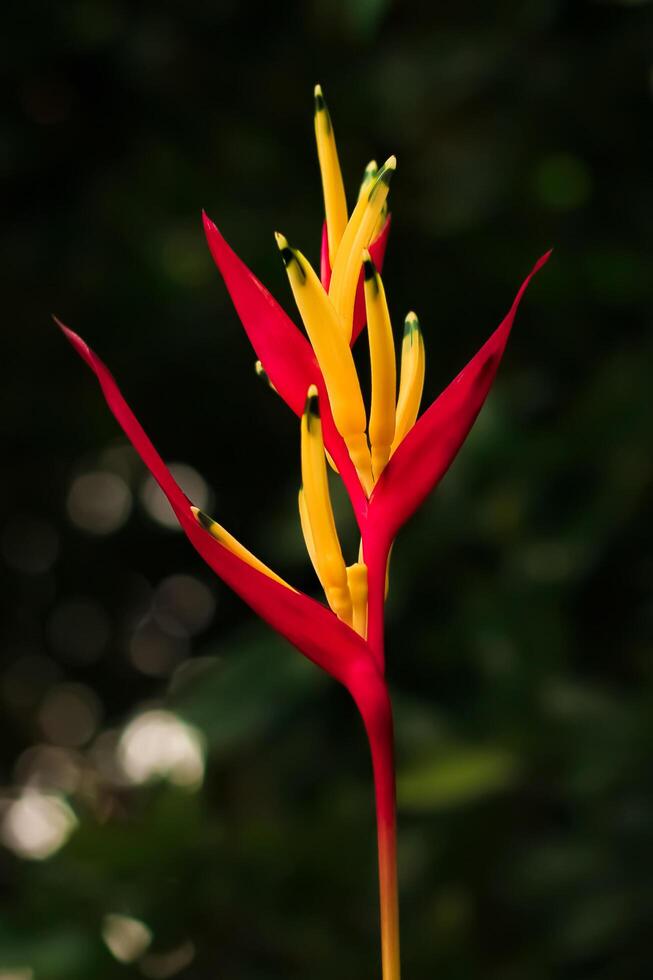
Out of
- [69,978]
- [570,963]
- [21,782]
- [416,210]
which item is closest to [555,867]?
[570,963]

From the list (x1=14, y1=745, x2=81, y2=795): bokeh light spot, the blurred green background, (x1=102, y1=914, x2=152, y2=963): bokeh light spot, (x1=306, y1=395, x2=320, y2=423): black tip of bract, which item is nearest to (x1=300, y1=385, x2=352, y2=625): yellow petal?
(x1=306, y1=395, x2=320, y2=423): black tip of bract

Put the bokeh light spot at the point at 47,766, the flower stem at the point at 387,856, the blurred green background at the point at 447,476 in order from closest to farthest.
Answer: the flower stem at the point at 387,856 → the blurred green background at the point at 447,476 → the bokeh light spot at the point at 47,766

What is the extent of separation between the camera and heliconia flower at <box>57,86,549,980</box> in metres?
0.27

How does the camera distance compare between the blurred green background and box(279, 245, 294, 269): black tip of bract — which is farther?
the blurred green background

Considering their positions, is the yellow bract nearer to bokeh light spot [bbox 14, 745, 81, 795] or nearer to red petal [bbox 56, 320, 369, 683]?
red petal [bbox 56, 320, 369, 683]

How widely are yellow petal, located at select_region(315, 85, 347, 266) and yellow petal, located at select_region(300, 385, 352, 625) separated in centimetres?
6

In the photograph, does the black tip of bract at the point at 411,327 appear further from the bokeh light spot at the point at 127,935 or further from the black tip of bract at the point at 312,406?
the bokeh light spot at the point at 127,935

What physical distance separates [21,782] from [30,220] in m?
Result: 0.98

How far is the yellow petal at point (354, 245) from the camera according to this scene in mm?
301

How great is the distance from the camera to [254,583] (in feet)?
0.88

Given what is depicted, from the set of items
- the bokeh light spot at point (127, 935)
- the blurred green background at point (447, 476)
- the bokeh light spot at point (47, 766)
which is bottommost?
the bokeh light spot at point (47, 766)

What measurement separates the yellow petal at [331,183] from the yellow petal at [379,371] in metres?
0.03

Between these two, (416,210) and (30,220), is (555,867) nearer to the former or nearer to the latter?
(416,210)

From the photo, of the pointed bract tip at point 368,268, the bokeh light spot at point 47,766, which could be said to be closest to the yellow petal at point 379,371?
the pointed bract tip at point 368,268
